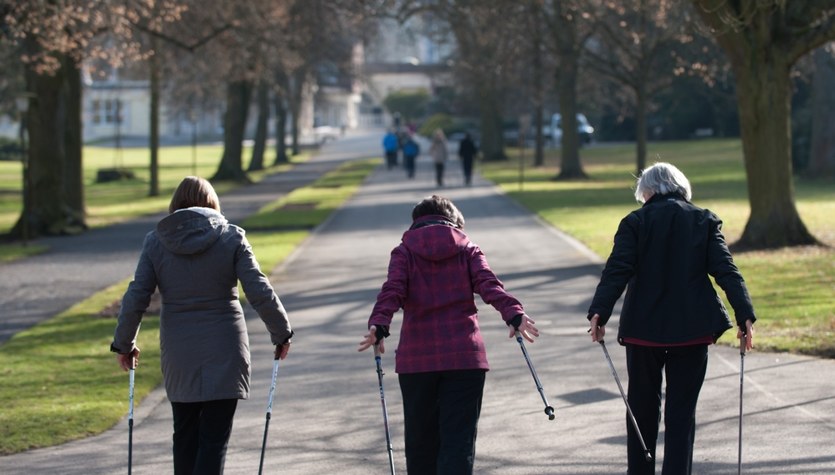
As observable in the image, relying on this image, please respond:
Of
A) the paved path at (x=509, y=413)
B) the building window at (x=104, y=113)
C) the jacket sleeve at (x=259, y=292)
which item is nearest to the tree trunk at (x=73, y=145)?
the paved path at (x=509, y=413)

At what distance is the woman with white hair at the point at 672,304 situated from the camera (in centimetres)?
639

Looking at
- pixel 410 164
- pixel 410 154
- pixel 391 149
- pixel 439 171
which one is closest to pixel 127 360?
pixel 439 171

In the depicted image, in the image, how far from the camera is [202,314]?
242 inches

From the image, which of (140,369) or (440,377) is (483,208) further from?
(440,377)

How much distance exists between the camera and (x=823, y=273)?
54.3 feet

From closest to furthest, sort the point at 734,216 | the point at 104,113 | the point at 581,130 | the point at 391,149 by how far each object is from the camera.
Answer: the point at 734,216 < the point at 391,149 < the point at 581,130 < the point at 104,113

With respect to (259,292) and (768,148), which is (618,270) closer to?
(259,292)

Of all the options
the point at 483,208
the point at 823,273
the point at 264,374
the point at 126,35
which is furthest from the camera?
the point at 483,208

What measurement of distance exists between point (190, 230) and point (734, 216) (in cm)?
2165

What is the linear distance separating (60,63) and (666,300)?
22085mm

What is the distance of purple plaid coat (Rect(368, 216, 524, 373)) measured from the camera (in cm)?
616

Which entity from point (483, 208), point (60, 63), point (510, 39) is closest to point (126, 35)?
point (60, 63)

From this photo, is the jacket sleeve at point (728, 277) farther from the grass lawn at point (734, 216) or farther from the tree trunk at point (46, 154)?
the tree trunk at point (46, 154)

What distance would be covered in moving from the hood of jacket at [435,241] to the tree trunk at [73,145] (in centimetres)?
2405
